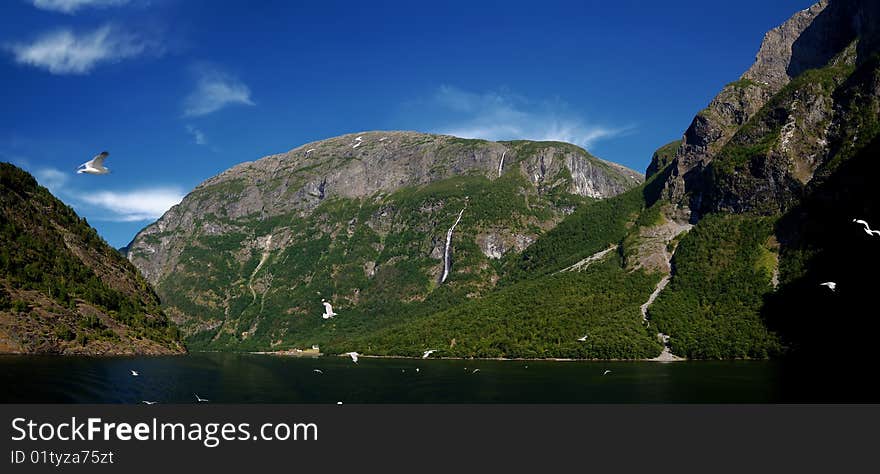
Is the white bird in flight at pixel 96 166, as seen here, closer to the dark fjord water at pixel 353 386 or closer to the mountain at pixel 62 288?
the dark fjord water at pixel 353 386

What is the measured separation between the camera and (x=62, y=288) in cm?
12062

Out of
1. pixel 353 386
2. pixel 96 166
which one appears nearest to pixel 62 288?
pixel 353 386

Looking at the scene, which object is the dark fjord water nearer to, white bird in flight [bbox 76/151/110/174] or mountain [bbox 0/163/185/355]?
mountain [bbox 0/163/185/355]

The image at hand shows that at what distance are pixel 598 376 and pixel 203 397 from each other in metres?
75.8

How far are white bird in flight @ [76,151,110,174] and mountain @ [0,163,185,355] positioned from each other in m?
75.9

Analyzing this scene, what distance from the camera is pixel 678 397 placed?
7931cm

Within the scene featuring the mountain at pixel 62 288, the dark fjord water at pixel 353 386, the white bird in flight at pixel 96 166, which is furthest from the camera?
the mountain at pixel 62 288

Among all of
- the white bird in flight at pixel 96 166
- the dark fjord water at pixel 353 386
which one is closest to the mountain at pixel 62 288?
the dark fjord water at pixel 353 386

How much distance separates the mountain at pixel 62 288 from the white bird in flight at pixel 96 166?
75854mm

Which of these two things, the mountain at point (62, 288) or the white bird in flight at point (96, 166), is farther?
the mountain at point (62, 288)

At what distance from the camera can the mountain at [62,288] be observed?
106m

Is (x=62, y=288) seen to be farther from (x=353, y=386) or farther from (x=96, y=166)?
(x=96, y=166)

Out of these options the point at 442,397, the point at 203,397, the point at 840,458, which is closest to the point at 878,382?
the point at 840,458

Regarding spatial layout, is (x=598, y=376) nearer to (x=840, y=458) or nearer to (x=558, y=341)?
(x=840, y=458)
